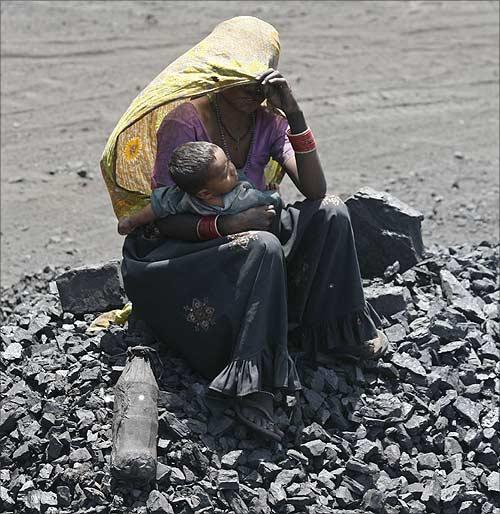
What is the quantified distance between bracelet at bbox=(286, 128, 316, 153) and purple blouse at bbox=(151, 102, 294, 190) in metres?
0.19

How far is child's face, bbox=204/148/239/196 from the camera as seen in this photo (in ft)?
15.9

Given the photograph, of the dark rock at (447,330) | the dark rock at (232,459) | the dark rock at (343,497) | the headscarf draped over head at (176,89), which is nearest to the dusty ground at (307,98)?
the dark rock at (447,330)

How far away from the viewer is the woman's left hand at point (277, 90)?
5016mm

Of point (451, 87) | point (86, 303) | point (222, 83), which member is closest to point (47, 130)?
point (451, 87)

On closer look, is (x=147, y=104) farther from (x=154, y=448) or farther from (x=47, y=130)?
(x=47, y=130)

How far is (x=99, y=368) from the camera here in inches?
207

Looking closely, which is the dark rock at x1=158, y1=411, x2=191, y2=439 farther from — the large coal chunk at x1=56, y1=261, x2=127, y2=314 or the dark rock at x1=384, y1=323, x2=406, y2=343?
the dark rock at x1=384, y1=323, x2=406, y2=343

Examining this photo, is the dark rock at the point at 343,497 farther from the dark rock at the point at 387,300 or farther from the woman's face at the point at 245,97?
the woman's face at the point at 245,97

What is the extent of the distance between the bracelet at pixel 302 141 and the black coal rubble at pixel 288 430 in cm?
97

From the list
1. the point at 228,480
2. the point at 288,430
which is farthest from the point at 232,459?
the point at 288,430

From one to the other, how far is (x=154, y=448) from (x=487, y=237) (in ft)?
13.5

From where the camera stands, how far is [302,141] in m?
5.13

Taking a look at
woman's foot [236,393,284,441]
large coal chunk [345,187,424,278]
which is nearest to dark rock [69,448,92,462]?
woman's foot [236,393,284,441]

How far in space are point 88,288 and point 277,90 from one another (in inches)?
58.2
